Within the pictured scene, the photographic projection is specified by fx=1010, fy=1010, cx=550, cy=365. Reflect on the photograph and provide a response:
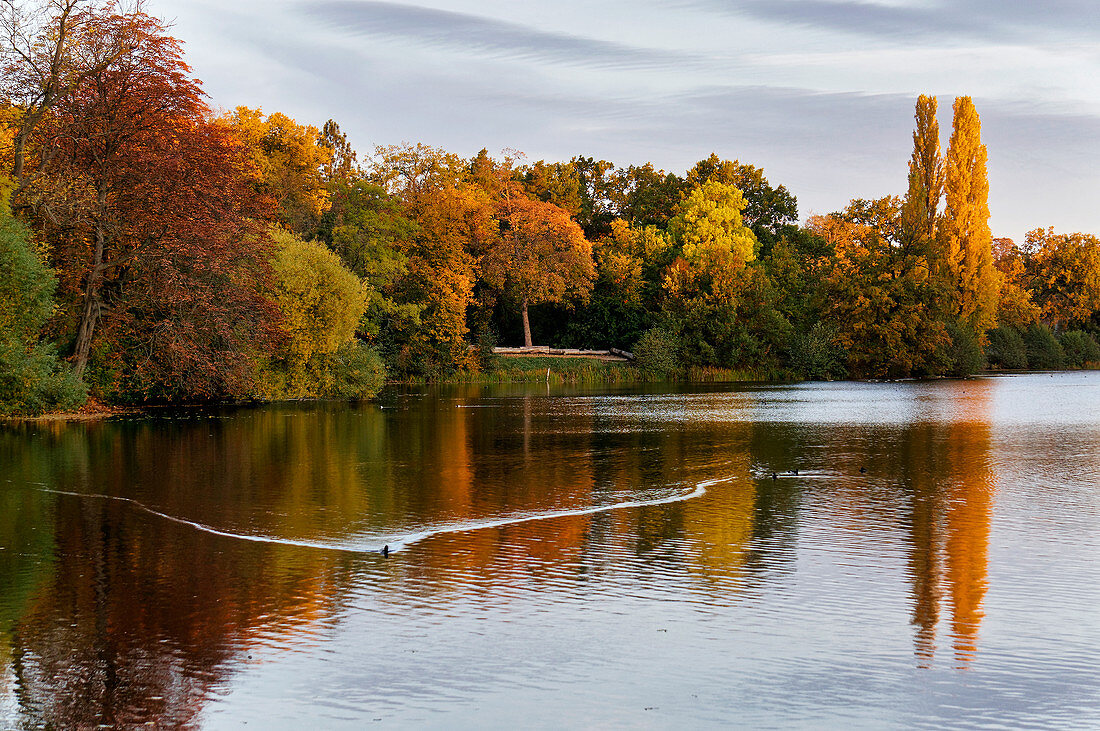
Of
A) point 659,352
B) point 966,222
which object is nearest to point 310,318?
point 659,352

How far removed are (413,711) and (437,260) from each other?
185 ft

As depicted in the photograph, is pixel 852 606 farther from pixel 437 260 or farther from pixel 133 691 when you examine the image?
pixel 437 260

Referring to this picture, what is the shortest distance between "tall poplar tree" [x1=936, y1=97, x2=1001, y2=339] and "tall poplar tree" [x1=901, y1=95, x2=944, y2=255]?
27.3 inches

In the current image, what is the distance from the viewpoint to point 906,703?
673cm

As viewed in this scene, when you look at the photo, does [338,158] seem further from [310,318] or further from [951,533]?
[951,533]

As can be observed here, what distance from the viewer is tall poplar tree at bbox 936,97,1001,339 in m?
71.6

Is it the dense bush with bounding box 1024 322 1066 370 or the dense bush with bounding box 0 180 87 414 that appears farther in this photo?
the dense bush with bounding box 1024 322 1066 370

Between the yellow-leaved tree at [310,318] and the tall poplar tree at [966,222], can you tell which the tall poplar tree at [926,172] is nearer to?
the tall poplar tree at [966,222]

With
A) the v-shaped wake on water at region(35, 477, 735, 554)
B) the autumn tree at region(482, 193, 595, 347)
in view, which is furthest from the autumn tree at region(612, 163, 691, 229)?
the v-shaped wake on water at region(35, 477, 735, 554)

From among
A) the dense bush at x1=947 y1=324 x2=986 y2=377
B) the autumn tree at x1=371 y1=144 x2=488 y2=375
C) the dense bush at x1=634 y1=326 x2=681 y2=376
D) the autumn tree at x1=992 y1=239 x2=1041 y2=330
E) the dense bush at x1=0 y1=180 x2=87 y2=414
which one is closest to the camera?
the dense bush at x1=0 y1=180 x2=87 y2=414

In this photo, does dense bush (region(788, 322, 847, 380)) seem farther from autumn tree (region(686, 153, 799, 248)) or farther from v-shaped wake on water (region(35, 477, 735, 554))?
v-shaped wake on water (region(35, 477, 735, 554))

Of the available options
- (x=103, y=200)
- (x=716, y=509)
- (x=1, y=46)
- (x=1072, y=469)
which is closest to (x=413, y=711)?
(x=716, y=509)

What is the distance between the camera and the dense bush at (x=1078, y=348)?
86875 millimetres

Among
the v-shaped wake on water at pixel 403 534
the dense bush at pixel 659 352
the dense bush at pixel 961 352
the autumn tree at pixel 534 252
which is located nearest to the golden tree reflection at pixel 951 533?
the v-shaped wake on water at pixel 403 534
